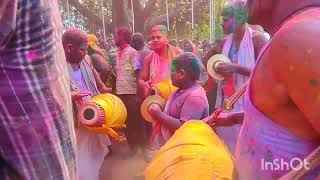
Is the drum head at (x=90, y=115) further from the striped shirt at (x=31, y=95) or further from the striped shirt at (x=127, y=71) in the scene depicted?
the striped shirt at (x=31, y=95)

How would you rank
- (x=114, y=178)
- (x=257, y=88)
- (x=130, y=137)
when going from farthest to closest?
(x=130, y=137), (x=114, y=178), (x=257, y=88)

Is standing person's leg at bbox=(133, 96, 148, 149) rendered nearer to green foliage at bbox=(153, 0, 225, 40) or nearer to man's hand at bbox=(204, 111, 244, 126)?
man's hand at bbox=(204, 111, 244, 126)

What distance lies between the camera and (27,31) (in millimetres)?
1334

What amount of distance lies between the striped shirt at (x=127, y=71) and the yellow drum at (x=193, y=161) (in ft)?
13.7

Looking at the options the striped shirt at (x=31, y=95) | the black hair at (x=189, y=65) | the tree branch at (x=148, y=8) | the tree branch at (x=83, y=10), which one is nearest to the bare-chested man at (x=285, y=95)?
the striped shirt at (x=31, y=95)

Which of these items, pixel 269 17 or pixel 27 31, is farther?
pixel 269 17

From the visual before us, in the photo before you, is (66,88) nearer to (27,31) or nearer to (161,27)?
(27,31)

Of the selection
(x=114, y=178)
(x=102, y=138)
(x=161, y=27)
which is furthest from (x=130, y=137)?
(x=102, y=138)

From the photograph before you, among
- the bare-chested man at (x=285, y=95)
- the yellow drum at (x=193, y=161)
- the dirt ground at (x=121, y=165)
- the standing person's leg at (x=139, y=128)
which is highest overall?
the bare-chested man at (x=285, y=95)

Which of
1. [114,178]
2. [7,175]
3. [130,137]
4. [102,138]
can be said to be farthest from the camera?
[130,137]

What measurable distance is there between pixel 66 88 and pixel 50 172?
0.25 m

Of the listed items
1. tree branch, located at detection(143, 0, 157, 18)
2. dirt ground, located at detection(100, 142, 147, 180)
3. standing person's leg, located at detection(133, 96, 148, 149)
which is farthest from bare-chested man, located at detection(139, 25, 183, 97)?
tree branch, located at detection(143, 0, 157, 18)

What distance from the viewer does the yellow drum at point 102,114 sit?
411 centimetres

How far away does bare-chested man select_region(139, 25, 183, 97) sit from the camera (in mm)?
5443
